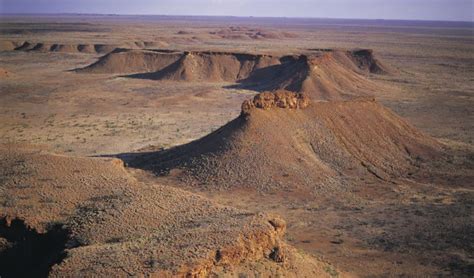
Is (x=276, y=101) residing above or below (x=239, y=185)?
above

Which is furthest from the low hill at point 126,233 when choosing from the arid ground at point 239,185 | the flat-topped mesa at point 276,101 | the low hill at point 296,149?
the flat-topped mesa at point 276,101

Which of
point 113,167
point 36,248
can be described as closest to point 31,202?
point 36,248

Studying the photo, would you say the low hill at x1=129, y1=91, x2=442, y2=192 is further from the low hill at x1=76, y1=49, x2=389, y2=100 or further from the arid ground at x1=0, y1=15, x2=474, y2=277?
the low hill at x1=76, y1=49, x2=389, y2=100

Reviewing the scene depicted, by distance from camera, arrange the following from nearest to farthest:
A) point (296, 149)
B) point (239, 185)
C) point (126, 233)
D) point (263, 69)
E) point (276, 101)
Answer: point (126, 233), point (239, 185), point (296, 149), point (276, 101), point (263, 69)

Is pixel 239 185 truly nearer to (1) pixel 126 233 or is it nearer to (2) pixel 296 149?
(2) pixel 296 149

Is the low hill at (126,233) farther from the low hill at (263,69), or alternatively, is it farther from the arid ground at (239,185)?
the low hill at (263,69)

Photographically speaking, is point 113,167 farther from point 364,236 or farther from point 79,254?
point 364,236

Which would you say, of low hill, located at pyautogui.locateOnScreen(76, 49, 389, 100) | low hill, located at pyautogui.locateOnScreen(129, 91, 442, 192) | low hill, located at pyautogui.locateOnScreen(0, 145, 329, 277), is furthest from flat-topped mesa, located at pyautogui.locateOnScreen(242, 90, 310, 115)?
low hill, located at pyautogui.locateOnScreen(76, 49, 389, 100)

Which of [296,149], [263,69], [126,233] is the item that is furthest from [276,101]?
[263,69]

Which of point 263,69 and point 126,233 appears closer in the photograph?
point 126,233
